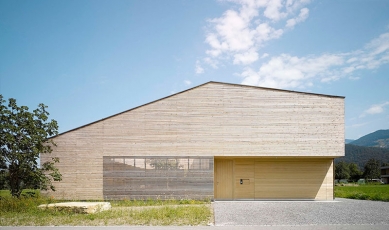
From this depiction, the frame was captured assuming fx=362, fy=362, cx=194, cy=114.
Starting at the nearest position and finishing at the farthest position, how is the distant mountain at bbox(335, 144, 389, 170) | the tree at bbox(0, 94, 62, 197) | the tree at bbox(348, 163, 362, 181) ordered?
1. the tree at bbox(0, 94, 62, 197)
2. the tree at bbox(348, 163, 362, 181)
3. the distant mountain at bbox(335, 144, 389, 170)

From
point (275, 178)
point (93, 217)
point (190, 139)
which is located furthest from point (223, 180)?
point (93, 217)

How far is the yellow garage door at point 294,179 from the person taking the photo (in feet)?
71.9

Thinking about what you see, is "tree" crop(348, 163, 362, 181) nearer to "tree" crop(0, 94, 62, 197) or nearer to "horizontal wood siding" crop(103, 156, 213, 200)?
"horizontal wood siding" crop(103, 156, 213, 200)

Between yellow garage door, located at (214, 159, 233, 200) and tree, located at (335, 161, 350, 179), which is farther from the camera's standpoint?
tree, located at (335, 161, 350, 179)

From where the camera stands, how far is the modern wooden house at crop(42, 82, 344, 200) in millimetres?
20562

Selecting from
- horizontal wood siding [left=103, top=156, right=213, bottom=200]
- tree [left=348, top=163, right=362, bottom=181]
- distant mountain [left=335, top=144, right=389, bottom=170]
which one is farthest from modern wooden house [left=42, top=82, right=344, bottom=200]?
distant mountain [left=335, top=144, right=389, bottom=170]

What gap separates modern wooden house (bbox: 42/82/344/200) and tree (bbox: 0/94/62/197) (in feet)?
2.97

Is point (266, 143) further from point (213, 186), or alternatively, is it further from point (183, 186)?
point (183, 186)

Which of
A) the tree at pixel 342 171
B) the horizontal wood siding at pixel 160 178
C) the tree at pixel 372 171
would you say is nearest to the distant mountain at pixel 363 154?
the tree at pixel 372 171

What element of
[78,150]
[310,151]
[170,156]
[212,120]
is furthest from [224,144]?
[78,150]

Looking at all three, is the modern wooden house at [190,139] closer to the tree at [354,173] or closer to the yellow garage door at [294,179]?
the yellow garage door at [294,179]

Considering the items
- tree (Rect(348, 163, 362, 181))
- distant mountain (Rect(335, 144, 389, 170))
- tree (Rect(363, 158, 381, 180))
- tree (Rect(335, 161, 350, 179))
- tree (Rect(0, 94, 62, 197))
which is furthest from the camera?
distant mountain (Rect(335, 144, 389, 170))

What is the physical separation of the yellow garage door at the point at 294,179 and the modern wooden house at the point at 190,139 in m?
1.07

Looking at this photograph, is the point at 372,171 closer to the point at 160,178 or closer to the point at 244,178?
the point at 244,178
